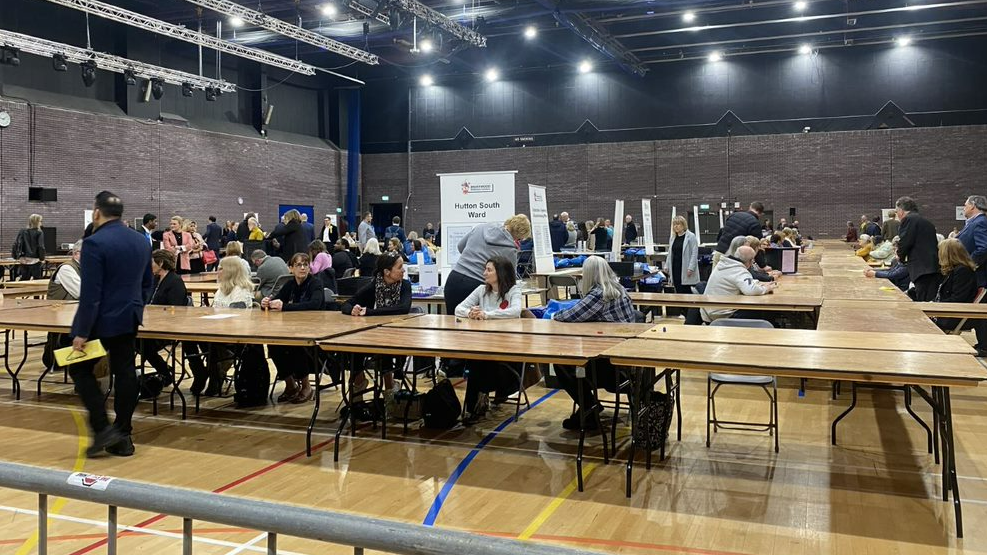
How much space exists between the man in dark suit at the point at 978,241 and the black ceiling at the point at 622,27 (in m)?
8.85

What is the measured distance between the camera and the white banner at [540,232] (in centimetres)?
798

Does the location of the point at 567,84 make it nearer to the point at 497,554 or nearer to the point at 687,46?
the point at 687,46

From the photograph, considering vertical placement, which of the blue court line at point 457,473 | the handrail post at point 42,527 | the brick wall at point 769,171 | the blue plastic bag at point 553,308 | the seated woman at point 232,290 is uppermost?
the brick wall at point 769,171

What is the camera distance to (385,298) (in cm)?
566

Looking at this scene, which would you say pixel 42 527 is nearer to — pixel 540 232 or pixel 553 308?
pixel 553 308

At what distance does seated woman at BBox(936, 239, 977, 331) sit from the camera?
21.8ft

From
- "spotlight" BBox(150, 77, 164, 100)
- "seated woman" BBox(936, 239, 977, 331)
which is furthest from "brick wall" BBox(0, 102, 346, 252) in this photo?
"seated woman" BBox(936, 239, 977, 331)

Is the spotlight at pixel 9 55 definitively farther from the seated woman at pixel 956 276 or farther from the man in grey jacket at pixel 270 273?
Answer: the seated woman at pixel 956 276

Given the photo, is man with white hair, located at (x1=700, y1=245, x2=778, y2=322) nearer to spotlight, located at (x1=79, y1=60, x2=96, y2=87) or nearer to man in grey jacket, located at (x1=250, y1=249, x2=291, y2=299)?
man in grey jacket, located at (x1=250, y1=249, x2=291, y2=299)

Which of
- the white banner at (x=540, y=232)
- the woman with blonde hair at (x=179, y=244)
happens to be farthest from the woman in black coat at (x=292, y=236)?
the white banner at (x=540, y=232)

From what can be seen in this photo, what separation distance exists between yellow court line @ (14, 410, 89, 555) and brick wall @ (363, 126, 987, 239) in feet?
57.0

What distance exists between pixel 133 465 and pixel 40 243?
10.2m

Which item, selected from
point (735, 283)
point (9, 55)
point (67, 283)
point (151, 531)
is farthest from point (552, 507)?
point (9, 55)

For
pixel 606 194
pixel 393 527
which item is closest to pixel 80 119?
pixel 606 194
